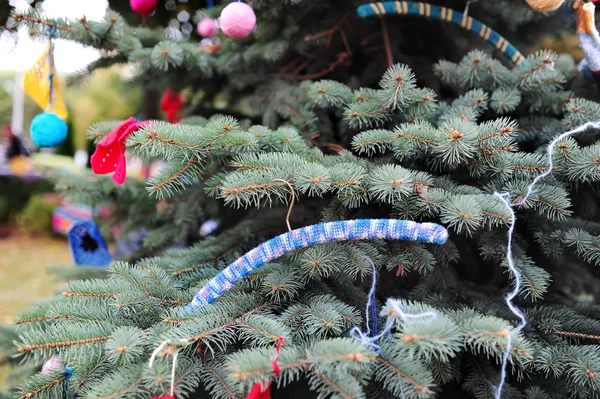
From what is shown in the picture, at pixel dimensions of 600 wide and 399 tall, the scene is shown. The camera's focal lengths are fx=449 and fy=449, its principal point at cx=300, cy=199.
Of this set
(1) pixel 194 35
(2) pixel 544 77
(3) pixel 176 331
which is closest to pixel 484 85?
(2) pixel 544 77

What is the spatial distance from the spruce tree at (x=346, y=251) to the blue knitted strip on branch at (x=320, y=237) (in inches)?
1.5

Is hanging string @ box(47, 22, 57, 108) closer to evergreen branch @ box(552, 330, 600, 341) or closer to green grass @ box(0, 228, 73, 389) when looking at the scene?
evergreen branch @ box(552, 330, 600, 341)

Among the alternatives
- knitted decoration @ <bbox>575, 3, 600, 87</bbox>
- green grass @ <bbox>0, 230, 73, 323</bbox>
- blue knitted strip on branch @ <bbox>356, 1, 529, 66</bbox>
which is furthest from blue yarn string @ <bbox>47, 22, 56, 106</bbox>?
green grass @ <bbox>0, 230, 73, 323</bbox>

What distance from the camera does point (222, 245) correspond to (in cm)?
129

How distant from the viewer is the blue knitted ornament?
177 cm

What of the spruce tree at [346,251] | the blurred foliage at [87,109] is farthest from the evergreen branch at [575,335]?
the blurred foliage at [87,109]

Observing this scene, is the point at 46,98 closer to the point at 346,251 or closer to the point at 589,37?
the point at 346,251

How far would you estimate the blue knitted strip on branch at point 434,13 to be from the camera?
135 cm

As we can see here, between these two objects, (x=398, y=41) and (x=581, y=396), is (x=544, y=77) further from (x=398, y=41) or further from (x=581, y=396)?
(x=581, y=396)

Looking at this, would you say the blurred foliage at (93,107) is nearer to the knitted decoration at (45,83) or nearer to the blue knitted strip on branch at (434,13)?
the knitted decoration at (45,83)

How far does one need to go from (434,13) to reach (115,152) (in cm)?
103

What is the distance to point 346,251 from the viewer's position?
37.9 inches

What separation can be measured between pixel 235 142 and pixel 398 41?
899mm

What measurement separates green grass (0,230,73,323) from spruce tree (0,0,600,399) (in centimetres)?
282
